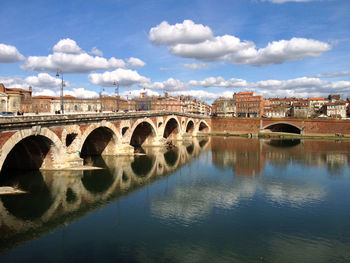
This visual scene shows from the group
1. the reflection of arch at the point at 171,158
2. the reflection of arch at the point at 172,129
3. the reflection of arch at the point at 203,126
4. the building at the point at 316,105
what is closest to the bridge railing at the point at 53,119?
the reflection of arch at the point at 171,158

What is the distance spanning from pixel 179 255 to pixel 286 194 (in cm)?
1630

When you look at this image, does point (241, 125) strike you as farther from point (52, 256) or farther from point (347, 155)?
point (52, 256)

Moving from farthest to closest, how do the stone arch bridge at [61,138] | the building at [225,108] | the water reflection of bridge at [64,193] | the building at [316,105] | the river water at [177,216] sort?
1. the building at [225,108]
2. the building at [316,105]
3. the stone arch bridge at [61,138]
4. the water reflection of bridge at [64,193]
5. the river water at [177,216]

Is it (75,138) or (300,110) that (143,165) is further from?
(300,110)

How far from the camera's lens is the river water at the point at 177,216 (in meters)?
17.4

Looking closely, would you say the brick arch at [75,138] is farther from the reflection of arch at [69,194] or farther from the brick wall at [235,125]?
the brick wall at [235,125]

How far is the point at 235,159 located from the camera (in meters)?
51.3

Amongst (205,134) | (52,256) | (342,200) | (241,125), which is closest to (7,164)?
(52,256)

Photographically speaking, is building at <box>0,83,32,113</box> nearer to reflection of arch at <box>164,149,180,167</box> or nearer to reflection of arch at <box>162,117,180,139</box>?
reflection of arch at <box>162,117,180,139</box>

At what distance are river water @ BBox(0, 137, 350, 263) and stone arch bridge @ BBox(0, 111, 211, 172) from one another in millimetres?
2310

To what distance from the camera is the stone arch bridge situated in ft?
91.1

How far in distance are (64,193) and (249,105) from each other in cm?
11943

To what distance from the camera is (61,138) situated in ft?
112

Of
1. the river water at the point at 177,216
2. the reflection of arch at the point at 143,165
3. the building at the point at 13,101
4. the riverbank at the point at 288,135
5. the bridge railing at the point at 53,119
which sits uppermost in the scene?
the building at the point at 13,101
